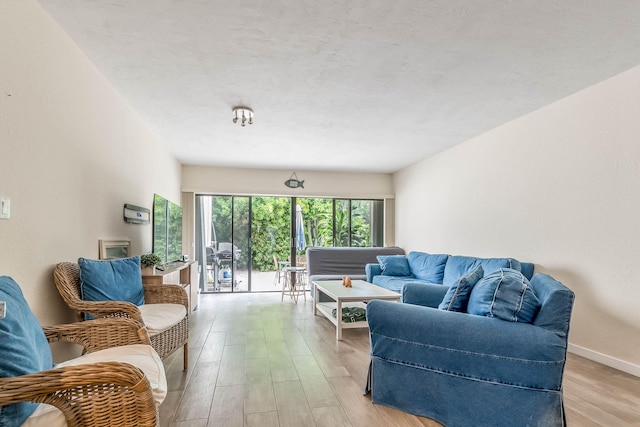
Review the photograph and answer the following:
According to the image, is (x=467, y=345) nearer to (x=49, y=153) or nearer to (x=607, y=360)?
(x=607, y=360)

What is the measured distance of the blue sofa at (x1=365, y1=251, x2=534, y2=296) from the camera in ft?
12.2

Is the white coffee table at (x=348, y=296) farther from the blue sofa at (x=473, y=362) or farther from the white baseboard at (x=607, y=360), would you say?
the white baseboard at (x=607, y=360)

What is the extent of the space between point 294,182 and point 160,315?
465 cm

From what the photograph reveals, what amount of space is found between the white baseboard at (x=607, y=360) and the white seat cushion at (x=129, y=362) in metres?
3.39

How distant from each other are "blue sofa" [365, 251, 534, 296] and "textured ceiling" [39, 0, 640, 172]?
162 centimetres

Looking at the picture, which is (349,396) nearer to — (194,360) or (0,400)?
(194,360)

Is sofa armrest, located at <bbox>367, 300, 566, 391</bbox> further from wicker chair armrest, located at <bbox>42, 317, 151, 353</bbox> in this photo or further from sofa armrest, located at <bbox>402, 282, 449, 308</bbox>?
wicker chair armrest, located at <bbox>42, 317, 151, 353</bbox>

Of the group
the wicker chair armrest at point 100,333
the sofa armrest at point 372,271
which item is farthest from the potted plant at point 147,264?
the sofa armrest at point 372,271

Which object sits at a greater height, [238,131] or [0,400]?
[238,131]

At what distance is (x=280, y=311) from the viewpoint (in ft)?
16.3

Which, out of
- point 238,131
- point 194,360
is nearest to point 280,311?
point 194,360

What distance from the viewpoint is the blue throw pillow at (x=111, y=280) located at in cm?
218

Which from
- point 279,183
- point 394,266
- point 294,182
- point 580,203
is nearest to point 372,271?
point 394,266

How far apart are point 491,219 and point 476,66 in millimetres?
2206
